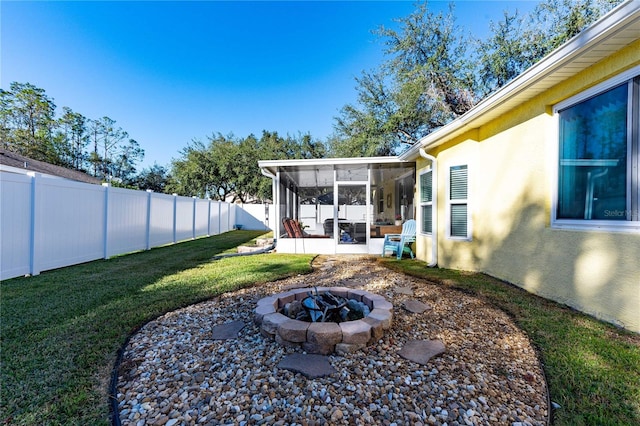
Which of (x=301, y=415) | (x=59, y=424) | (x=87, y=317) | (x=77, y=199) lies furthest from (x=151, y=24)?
(x=301, y=415)

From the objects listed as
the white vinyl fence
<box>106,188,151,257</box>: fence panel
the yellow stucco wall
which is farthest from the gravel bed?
<box>106,188,151,257</box>: fence panel

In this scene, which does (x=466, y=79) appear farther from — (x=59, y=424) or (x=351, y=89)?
(x=59, y=424)

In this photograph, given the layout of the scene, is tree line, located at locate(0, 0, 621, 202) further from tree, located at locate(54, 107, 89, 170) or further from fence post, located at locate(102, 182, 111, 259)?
fence post, located at locate(102, 182, 111, 259)

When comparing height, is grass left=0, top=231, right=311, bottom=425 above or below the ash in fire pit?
below

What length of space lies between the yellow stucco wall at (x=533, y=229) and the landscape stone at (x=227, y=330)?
166 inches

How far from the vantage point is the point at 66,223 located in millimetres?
6090

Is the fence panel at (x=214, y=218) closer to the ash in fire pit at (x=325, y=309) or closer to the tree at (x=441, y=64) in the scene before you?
the tree at (x=441, y=64)

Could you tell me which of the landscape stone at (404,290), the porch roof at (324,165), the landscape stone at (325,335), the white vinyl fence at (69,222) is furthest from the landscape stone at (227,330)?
the porch roof at (324,165)

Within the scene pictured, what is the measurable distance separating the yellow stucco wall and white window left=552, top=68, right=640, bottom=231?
125mm

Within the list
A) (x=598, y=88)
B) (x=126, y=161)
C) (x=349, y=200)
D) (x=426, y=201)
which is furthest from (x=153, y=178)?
(x=598, y=88)

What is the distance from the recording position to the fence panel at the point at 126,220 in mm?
7469

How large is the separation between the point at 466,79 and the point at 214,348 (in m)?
14.7

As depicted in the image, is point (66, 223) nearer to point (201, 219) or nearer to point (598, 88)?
point (201, 219)

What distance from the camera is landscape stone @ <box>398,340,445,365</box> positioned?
2352 millimetres
